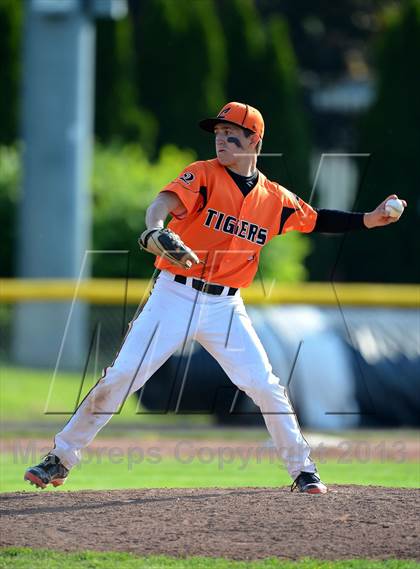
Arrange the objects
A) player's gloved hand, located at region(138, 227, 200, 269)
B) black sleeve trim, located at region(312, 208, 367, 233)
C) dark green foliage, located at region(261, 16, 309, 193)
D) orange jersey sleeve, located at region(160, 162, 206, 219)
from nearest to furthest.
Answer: player's gloved hand, located at region(138, 227, 200, 269) → orange jersey sleeve, located at region(160, 162, 206, 219) → black sleeve trim, located at region(312, 208, 367, 233) → dark green foliage, located at region(261, 16, 309, 193)

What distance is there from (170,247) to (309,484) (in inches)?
66.4

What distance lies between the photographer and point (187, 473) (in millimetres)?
10258

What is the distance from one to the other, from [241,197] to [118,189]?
13.9 meters

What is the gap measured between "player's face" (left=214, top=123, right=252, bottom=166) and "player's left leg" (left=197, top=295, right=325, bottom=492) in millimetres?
781

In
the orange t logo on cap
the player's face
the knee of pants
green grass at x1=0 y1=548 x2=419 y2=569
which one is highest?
the orange t logo on cap

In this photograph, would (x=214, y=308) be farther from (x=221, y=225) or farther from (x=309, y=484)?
(x=309, y=484)

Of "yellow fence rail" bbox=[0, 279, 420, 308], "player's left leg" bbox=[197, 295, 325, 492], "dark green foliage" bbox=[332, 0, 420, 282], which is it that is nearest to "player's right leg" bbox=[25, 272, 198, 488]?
"player's left leg" bbox=[197, 295, 325, 492]

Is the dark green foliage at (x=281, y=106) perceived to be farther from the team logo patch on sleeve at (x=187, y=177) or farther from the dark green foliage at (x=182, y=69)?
the team logo patch on sleeve at (x=187, y=177)

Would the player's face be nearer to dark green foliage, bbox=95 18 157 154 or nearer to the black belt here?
the black belt

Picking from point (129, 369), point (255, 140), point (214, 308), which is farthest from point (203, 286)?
point (255, 140)

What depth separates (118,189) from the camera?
20.7 metres

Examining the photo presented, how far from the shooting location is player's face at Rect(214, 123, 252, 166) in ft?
22.7

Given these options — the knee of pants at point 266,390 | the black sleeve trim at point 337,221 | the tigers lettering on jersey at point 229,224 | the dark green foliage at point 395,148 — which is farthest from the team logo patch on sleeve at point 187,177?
the dark green foliage at point 395,148

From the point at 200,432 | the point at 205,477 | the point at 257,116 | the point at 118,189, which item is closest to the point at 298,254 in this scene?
the point at 118,189
